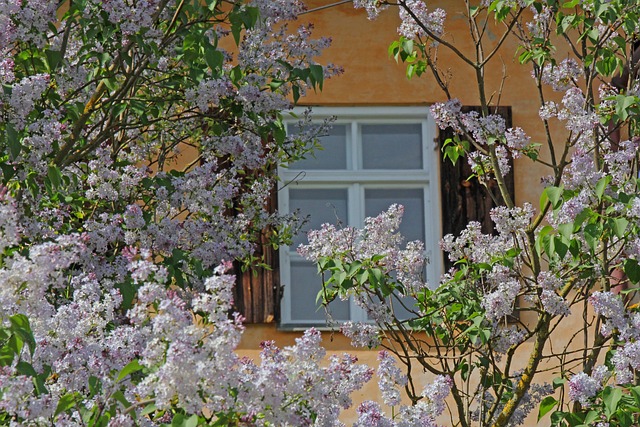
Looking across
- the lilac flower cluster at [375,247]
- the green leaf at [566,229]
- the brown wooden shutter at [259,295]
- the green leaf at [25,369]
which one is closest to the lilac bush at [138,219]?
the green leaf at [25,369]

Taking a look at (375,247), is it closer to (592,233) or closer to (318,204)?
(592,233)

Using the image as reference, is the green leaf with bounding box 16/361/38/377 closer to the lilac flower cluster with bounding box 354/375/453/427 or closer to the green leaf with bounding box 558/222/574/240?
the lilac flower cluster with bounding box 354/375/453/427

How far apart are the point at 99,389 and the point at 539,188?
17.2 feet

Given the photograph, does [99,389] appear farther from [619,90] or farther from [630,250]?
[619,90]

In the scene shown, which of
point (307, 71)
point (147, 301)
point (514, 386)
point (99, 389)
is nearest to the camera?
point (147, 301)

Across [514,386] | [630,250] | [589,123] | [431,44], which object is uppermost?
[431,44]

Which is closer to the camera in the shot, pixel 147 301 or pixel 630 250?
pixel 147 301

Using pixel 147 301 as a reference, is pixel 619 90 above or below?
above

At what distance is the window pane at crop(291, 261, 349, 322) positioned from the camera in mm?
9148

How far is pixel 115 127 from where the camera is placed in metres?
6.90

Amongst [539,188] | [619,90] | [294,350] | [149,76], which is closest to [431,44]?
[619,90]

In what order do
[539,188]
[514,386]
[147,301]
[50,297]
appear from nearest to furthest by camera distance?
[147,301], [50,297], [514,386], [539,188]

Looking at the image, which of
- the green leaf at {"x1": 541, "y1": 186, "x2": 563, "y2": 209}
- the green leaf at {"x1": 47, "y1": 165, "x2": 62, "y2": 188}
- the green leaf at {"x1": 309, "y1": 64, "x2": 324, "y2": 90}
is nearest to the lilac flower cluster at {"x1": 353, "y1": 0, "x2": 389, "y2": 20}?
the green leaf at {"x1": 309, "y1": 64, "x2": 324, "y2": 90}

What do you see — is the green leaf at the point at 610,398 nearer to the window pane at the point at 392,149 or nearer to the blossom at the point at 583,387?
the blossom at the point at 583,387
